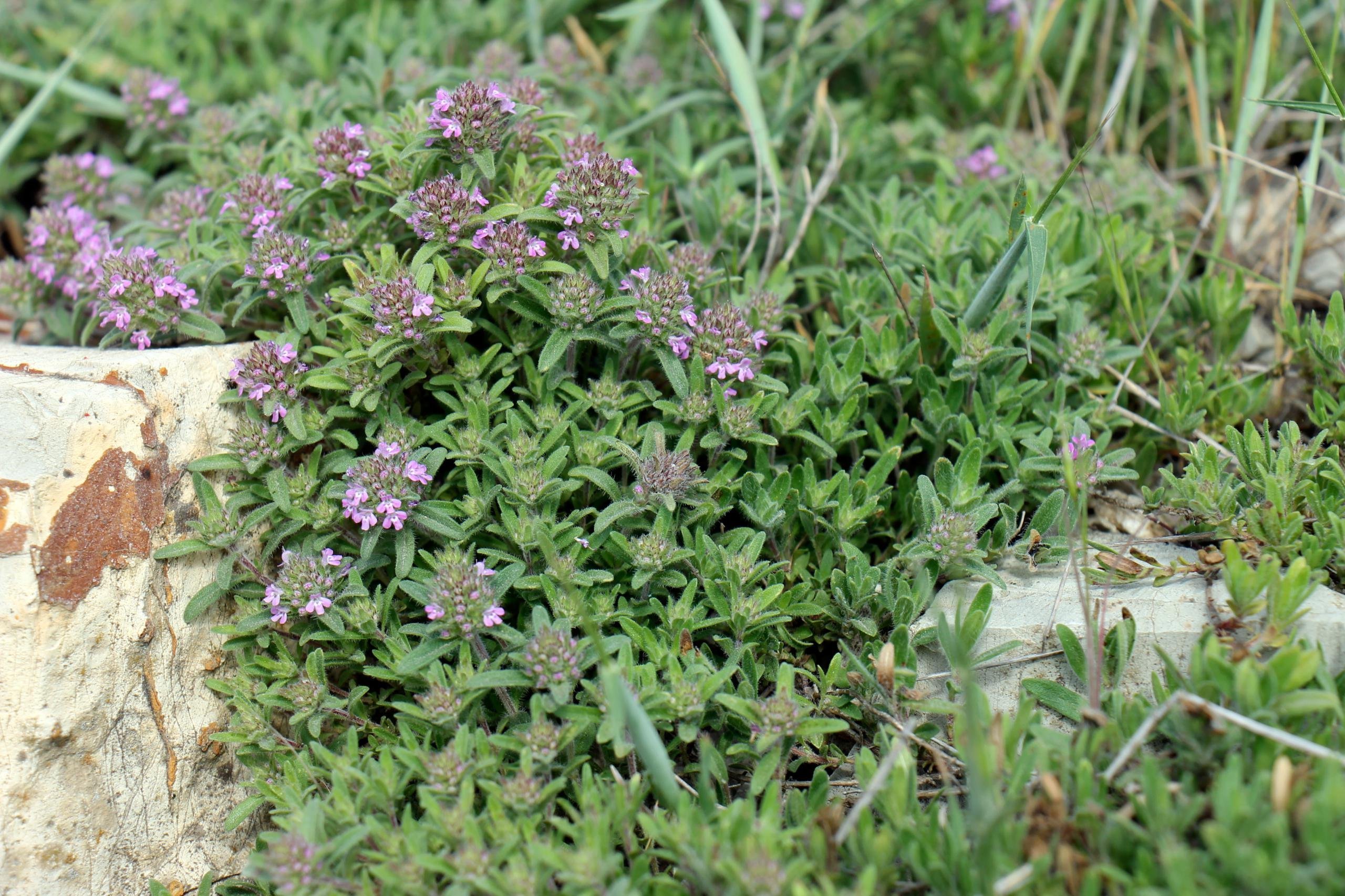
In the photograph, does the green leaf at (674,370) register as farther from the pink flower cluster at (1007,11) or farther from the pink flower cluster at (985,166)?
the pink flower cluster at (1007,11)

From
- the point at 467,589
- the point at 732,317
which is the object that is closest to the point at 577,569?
the point at 467,589

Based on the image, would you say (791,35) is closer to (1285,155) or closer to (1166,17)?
(1166,17)

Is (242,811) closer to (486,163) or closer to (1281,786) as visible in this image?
(486,163)

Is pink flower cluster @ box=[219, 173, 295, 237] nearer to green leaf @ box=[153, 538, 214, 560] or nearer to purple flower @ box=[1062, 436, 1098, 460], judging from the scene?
green leaf @ box=[153, 538, 214, 560]

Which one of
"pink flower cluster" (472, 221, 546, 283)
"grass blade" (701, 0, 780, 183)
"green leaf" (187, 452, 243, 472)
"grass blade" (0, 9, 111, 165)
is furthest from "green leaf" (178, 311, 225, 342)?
"grass blade" (701, 0, 780, 183)

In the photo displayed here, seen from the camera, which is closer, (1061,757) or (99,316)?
(1061,757)

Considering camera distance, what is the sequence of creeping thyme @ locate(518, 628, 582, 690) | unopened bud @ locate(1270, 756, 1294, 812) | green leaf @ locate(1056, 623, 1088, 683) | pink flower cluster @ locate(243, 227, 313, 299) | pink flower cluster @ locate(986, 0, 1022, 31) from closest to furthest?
unopened bud @ locate(1270, 756, 1294, 812) → creeping thyme @ locate(518, 628, 582, 690) → green leaf @ locate(1056, 623, 1088, 683) → pink flower cluster @ locate(243, 227, 313, 299) → pink flower cluster @ locate(986, 0, 1022, 31)

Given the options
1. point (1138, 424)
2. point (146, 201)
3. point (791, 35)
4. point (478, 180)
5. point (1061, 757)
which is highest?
point (791, 35)

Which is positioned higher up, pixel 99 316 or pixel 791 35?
pixel 791 35
